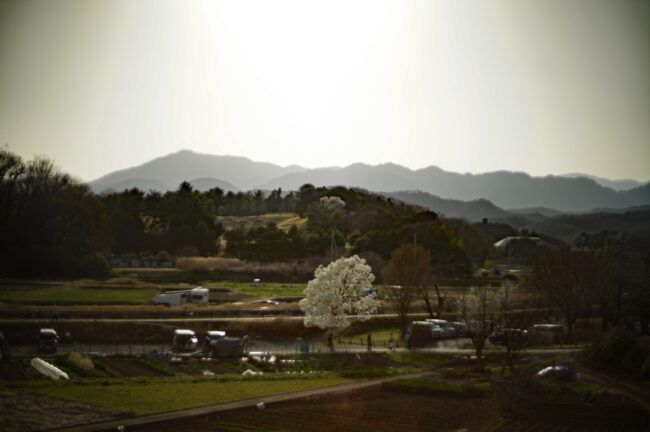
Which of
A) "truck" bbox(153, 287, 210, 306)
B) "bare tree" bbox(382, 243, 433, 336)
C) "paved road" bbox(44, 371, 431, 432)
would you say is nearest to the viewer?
"paved road" bbox(44, 371, 431, 432)

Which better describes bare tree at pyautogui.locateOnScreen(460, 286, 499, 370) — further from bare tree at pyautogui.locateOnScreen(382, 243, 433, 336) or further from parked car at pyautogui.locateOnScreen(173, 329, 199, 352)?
parked car at pyautogui.locateOnScreen(173, 329, 199, 352)

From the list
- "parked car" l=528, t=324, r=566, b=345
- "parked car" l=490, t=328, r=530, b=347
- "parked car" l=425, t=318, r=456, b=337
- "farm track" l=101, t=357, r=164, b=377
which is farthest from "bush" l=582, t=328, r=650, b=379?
"farm track" l=101, t=357, r=164, b=377

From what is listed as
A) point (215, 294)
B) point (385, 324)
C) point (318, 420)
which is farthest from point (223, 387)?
point (215, 294)

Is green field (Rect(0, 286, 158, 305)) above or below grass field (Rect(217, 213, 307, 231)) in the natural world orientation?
below

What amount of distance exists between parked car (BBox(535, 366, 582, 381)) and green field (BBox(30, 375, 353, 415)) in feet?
34.5

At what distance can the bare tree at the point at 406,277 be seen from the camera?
45844mm

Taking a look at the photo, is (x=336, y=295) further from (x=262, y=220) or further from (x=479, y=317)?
(x=262, y=220)

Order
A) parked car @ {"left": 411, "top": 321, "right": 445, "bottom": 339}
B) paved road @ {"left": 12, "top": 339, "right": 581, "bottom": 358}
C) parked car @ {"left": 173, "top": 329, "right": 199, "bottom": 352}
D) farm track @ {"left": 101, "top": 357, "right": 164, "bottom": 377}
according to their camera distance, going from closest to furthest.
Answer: farm track @ {"left": 101, "top": 357, "right": 164, "bottom": 377}, paved road @ {"left": 12, "top": 339, "right": 581, "bottom": 358}, parked car @ {"left": 173, "top": 329, "right": 199, "bottom": 352}, parked car @ {"left": 411, "top": 321, "right": 445, "bottom": 339}

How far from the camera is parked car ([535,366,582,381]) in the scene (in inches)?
1018

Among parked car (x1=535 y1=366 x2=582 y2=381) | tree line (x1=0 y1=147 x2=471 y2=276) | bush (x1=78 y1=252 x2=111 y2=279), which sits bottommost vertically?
parked car (x1=535 y1=366 x2=582 y2=381)

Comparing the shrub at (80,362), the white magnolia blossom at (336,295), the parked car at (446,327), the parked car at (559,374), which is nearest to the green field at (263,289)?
the white magnolia blossom at (336,295)

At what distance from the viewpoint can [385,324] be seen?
4572 centimetres

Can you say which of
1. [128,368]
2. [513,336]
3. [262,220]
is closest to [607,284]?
[513,336]

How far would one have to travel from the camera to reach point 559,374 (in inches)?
1026
